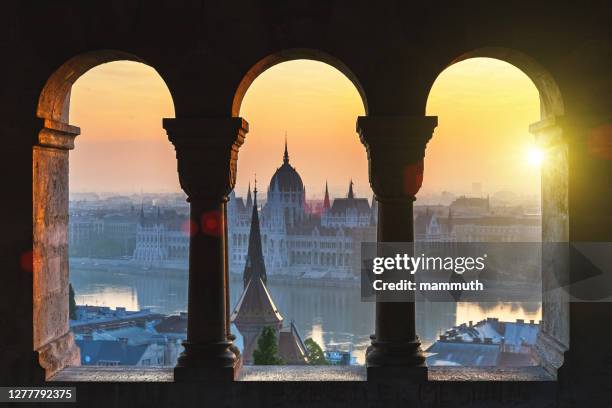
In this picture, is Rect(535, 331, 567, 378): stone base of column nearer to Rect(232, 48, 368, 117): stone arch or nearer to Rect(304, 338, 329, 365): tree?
Rect(232, 48, 368, 117): stone arch

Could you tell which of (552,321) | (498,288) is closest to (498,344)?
(498,288)

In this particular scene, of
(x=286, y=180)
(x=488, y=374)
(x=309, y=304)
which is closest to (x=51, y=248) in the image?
(x=488, y=374)

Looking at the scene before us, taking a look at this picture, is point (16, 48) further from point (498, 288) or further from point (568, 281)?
point (498, 288)

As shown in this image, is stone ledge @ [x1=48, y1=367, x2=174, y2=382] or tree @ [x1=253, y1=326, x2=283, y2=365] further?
tree @ [x1=253, y1=326, x2=283, y2=365]

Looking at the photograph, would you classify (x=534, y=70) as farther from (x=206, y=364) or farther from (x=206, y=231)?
(x=206, y=364)

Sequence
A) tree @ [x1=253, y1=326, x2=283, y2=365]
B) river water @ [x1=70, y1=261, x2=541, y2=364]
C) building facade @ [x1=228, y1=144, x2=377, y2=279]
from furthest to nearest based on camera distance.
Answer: building facade @ [x1=228, y1=144, x2=377, y2=279]
river water @ [x1=70, y1=261, x2=541, y2=364]
tree @ [x1=253, y1=326, x2=283, y2=365]

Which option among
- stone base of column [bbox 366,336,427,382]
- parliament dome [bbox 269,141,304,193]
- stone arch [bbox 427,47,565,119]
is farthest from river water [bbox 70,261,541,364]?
stone arch [bbox 427,47,565,119]

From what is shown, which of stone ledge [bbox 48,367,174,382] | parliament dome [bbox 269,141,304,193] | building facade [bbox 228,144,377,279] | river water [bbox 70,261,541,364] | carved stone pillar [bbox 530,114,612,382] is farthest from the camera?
building facade [bbox 228,144,377,279]
